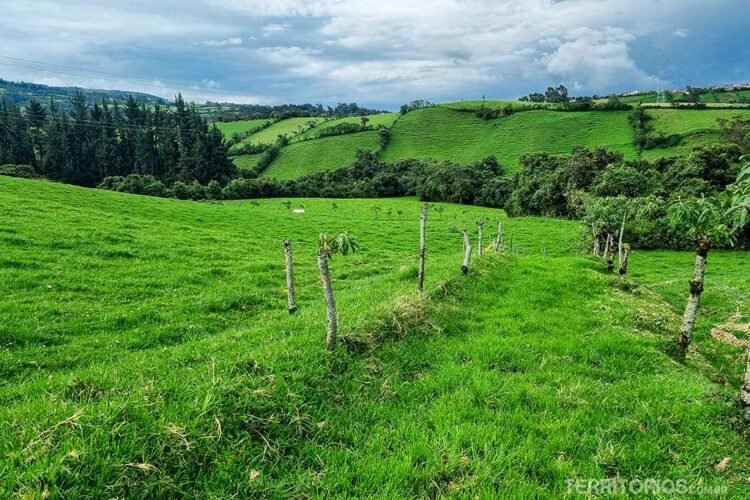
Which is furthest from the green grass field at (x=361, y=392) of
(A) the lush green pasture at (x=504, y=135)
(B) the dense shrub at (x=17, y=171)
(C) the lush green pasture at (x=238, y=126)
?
(C) the lush green pasture at (x=238, y=126)

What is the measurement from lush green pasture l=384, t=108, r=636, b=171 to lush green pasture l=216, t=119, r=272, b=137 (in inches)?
2567

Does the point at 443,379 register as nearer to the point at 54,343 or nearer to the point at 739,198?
the point at 739,198

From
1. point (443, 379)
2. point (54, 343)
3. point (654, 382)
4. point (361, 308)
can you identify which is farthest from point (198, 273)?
point (654, 382)

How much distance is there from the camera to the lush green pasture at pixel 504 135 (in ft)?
399

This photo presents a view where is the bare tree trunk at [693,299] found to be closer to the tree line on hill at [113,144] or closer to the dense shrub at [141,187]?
the dense shrub at [141,187]

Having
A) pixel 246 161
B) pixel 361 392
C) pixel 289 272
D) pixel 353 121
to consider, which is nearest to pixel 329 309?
pixel 361 392

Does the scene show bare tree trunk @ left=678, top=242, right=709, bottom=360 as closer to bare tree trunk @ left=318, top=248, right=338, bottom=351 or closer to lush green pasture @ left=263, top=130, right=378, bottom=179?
bare tree trunk @ left=318, top=248, right=338, bottom=351

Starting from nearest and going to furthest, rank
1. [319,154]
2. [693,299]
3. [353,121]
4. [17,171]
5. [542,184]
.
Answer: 1. [693,299]
2. [542,184]
3. [17,171]
4. [319,154]
5. [353,121]

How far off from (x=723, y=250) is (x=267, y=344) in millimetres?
58567

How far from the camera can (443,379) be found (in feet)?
24.8

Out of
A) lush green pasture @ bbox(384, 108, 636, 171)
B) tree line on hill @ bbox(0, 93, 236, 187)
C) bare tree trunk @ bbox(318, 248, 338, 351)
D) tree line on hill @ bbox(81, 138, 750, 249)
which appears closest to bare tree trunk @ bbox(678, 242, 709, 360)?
bare tree trunk @ bbox(318, 248, 338, 351)

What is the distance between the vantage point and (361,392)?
708 centimetres

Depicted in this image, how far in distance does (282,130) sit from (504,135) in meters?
88.3

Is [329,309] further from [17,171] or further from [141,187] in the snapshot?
[17,171]
